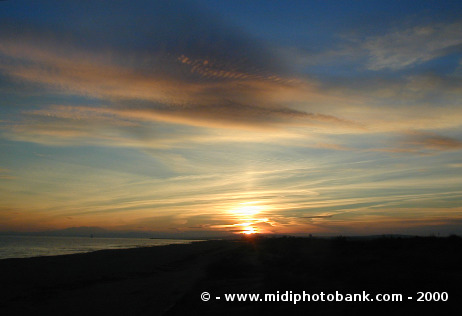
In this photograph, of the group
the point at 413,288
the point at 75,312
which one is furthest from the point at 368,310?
the point at 75,312

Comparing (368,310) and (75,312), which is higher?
(368,310)

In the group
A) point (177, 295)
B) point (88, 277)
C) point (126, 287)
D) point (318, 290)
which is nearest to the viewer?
point (318, 290)

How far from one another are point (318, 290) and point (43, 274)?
21652 millimetres

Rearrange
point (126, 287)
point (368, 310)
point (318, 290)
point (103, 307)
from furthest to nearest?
point (126, 287) < point (103, 307) < point (318, 290) < point (368, 310)

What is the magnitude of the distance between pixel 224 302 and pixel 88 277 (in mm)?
15104

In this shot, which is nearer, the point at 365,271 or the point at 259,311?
the point at 259,311

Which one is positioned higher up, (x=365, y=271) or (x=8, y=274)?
(x=365, y=271)

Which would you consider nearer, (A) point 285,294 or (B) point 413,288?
(B) point 413,288

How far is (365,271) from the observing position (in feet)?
52.9

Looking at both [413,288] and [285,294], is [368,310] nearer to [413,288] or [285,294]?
[413,288]

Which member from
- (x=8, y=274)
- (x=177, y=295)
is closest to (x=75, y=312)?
(x=177, y=295)

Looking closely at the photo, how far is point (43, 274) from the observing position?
26.1 meters

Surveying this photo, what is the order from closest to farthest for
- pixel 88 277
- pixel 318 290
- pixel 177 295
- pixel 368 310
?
1. pixel 368 310
2. pixel 318 290
3. pixel 177 295
4. pixel 88 277

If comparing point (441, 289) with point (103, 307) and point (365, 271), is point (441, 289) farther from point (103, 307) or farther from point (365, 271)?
point (103, 307)
